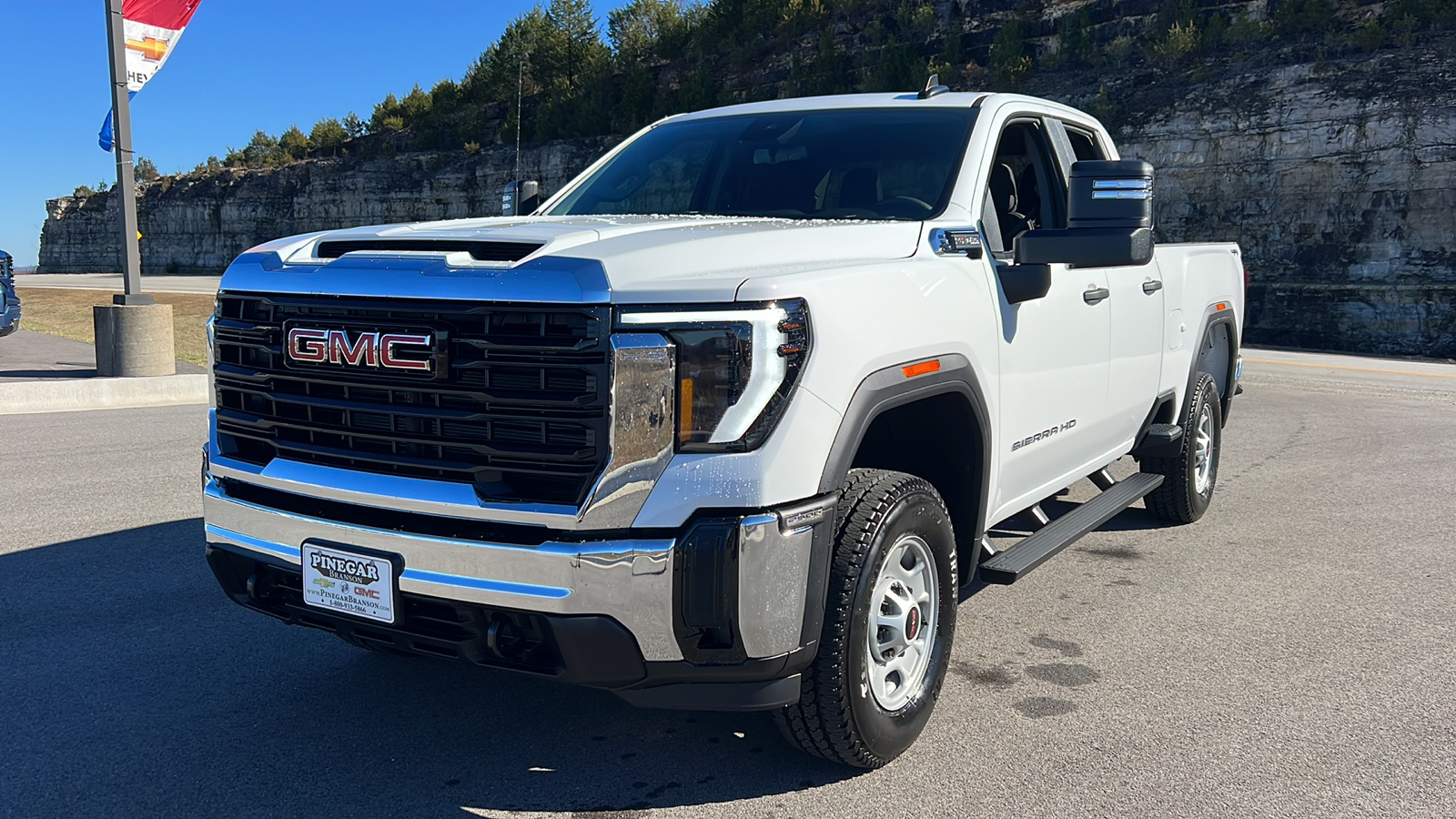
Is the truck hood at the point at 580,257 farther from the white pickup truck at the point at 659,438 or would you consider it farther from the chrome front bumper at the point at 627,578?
the chrome front bumper at the point at 627,578

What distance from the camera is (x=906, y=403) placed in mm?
3238

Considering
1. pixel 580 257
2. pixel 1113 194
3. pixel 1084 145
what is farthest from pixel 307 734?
pixel 1084 145

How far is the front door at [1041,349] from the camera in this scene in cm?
387

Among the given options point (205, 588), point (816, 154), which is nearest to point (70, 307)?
point (205, 588)

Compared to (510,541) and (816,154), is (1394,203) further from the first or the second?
(510,541)

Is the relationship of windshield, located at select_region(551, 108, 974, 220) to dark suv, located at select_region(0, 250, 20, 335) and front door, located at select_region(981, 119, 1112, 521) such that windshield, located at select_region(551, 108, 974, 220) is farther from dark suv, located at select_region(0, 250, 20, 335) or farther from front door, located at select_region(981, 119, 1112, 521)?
dark suv, located at select_region(0, 250, 20, 335)

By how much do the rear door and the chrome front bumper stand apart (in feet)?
8.51

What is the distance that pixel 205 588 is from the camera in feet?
16.1

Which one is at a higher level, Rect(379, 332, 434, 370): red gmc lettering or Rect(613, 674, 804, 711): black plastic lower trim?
Rect(379, 332, 434, 370): red gmc lettering

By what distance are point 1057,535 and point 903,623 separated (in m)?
1.35

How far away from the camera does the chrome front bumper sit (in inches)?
102

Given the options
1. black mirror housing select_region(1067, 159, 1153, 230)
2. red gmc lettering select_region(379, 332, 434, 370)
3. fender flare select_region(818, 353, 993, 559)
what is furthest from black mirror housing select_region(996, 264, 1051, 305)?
red gmc lettering select_region(379, 332, 434, 370)

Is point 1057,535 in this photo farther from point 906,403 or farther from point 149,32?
point 149,32

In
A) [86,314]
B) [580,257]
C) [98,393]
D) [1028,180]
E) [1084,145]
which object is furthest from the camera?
[86,314]
